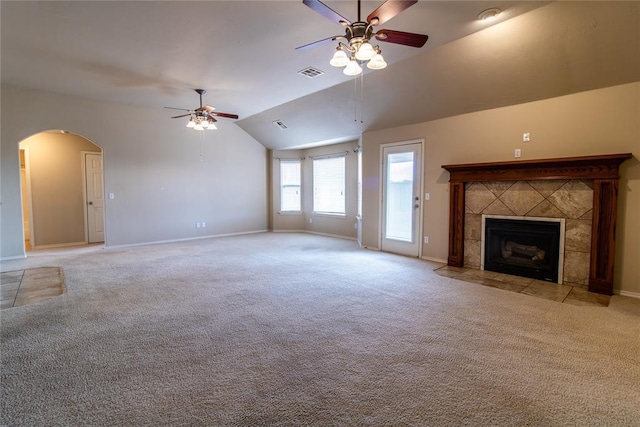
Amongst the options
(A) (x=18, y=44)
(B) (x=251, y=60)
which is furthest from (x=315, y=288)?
(A) (x=18, y=44)

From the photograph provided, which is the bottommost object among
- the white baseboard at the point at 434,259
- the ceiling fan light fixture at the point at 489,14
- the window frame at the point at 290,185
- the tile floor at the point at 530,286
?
the tile floor at the point at 530,286

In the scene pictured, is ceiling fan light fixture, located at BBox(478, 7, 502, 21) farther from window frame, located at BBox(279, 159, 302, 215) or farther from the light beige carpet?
window frame, located at BBox(279, 159, 302, 215)

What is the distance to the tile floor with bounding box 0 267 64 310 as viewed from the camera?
3.52 meters

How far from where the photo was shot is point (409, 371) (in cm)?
212

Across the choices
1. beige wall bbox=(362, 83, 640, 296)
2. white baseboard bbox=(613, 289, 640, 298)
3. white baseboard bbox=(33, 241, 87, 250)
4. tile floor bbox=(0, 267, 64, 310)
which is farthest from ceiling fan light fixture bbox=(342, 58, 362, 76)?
white baseboard bbox=(33, 241, 87, 250)

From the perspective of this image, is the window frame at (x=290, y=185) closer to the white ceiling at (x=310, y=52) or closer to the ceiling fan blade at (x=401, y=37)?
the white ceiling at (x=310, y=52)

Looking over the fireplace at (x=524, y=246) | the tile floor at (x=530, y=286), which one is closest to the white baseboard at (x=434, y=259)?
the tile floor at (x=530, y=286)

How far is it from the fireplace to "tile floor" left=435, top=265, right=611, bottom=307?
134 mm

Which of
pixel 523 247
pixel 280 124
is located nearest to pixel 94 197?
pixel 280 124

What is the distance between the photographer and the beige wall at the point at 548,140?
356 cm

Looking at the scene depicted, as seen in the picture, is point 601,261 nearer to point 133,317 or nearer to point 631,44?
point 631,44

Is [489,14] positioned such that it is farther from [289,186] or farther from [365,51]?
[289,186]

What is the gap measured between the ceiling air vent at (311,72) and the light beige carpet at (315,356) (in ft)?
10.4

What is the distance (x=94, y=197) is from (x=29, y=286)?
13.2 ft
